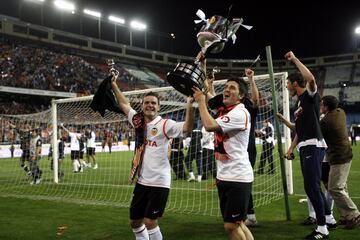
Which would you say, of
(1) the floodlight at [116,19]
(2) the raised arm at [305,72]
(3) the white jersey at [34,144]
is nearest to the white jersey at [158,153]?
(2) the raised arm at [305,72]

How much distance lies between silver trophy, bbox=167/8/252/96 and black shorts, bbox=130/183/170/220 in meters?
1.14

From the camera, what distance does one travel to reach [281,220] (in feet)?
22.1

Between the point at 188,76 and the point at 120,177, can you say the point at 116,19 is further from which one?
the point at 188,76

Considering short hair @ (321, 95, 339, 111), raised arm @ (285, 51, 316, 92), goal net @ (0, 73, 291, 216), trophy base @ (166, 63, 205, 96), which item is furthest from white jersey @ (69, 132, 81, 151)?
trophy base @ (166, 63, 205, 96)

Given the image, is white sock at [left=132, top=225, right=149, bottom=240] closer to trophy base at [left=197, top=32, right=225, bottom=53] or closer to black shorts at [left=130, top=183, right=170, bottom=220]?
black shorts at [left=130, top=183, right=170, bottom=220]

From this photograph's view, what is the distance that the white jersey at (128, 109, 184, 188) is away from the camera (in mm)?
4383

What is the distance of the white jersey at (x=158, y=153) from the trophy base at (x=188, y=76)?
2.69 feet

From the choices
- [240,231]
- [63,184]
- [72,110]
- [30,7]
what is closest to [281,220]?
[240,231]

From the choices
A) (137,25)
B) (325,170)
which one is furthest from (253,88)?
(137,25)

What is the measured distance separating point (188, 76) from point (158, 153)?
1.22 meters

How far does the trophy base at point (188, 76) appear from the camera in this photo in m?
3.53

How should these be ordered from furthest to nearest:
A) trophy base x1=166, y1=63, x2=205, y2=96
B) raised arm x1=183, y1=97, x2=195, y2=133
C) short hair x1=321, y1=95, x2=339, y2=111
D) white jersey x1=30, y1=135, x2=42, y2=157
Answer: white jersey x1=30, y1=135, x2=42, y2=157
short hair x1=321, y1=95, x2=339, y2=111
raised arm x1=183, y1=97, x2=195, y2=133
trophy base x1=166, y1=63, x2=205, y2=96

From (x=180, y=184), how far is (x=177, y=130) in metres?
7.94

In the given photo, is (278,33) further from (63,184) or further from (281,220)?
(281,220)
